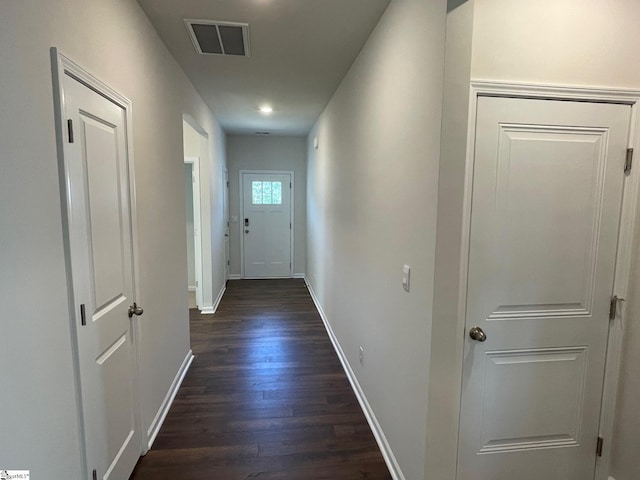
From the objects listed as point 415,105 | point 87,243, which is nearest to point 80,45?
point 87,243

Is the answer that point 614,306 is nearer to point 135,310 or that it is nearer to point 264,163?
point 135,310

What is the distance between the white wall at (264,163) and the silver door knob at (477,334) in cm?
503

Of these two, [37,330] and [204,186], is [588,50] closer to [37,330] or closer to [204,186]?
[37,330]

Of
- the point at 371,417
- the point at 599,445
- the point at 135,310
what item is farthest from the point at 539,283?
the point at 135,310

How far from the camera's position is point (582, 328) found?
1.60m

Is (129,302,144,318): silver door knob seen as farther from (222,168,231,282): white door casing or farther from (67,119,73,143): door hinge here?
(222,168,231,282): white door casing

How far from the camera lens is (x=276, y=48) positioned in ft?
7.96

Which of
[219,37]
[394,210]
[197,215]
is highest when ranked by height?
[219,37]

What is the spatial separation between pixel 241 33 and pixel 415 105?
4.50 feet

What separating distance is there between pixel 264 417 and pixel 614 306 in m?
2.11

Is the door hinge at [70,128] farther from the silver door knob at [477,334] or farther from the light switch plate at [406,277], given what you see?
the silver door knob at [477,334]

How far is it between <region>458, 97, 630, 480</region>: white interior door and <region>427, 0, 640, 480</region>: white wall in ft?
0.44

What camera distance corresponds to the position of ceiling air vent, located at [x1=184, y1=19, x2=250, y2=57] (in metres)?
2.10

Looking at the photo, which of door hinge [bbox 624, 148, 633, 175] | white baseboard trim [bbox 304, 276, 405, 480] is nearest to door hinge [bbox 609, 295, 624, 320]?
door hinge [bbox 624, 148, 633, 175]
